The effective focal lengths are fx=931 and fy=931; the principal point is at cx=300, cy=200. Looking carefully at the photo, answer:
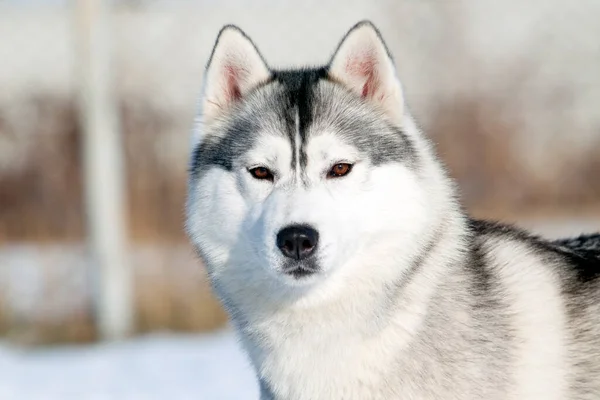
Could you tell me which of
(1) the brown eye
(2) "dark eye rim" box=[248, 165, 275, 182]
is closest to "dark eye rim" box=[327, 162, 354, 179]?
(1) the brown eye

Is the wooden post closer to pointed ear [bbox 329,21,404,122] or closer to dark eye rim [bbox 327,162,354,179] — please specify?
pointed ear [bbox 329,21,404,122]

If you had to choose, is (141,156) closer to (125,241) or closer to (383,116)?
(125,241)

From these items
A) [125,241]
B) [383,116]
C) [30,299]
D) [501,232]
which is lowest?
[30,299]

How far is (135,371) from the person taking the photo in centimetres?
646

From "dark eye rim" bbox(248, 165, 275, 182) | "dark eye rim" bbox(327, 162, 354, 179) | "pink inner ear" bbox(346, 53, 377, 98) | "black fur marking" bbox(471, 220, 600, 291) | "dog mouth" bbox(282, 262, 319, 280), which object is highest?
"pink inner ear" bbox(346, 53, 377, 98)

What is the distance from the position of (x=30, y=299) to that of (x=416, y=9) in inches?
174

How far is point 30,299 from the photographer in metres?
7.91

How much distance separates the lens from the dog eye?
321 cm

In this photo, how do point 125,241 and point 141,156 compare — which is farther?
point 141,156

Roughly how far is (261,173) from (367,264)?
48 centimetres

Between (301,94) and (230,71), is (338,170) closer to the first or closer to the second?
(301,94)

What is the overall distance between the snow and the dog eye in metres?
2.46

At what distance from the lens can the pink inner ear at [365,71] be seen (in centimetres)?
338

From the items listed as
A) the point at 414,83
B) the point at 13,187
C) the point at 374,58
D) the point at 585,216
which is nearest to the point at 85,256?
the point at 13,187
